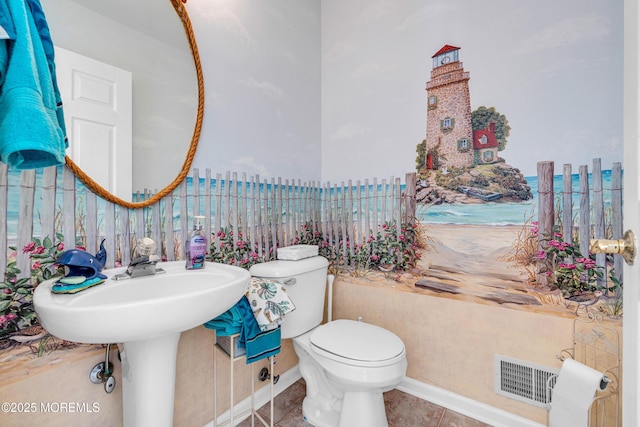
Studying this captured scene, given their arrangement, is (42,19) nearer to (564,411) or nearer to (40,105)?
(40,105)

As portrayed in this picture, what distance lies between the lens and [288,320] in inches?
66.9

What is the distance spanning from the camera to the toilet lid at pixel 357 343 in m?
1.41

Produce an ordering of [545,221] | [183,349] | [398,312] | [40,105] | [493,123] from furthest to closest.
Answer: [398,312], [493,123], [545,221], [183,349], [40,105]

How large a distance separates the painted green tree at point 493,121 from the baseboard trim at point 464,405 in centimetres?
141

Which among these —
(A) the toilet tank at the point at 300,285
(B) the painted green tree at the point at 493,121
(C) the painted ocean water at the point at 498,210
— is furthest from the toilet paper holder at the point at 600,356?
(A) the toilet tank at the point at 300,285

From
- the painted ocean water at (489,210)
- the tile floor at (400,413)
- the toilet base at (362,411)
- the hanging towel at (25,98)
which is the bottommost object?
the tile floor at (400,413)

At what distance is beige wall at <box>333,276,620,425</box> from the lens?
1.54m

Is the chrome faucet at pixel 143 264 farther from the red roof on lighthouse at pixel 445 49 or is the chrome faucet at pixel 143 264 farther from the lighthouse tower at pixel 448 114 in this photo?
the red roof on lighthouse at pixel 445 49

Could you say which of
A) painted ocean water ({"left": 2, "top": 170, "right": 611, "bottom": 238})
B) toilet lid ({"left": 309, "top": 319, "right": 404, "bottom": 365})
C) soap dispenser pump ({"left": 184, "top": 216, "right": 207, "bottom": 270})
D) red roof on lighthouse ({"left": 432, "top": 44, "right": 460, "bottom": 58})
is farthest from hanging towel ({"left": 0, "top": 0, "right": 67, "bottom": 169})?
red roof on lighthouse ({"left": 432, "top": 44, "right": 460, "bottom": 58})

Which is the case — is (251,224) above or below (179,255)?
above

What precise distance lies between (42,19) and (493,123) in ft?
6.16

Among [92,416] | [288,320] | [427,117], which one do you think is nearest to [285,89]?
[427,117]

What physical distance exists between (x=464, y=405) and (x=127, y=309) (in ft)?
6.00

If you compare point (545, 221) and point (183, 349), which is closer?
point (183, 349)
